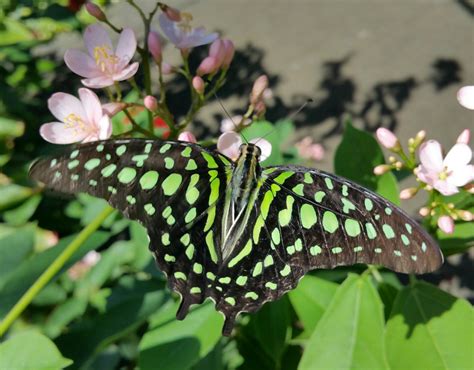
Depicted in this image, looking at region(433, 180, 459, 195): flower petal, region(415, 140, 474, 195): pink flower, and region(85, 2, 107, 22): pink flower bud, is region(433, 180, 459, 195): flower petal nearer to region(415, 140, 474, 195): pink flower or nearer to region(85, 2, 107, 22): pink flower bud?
region(415, 140, 474, 195): pink flower

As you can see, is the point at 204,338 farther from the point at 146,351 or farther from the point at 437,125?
the point at 437,125

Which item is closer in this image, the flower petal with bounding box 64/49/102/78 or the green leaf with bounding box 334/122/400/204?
the flower petal with bounding box 64/49/102/78

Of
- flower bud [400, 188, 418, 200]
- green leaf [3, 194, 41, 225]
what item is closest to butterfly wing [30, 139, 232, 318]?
flower bud [400, 188, 418, 200]

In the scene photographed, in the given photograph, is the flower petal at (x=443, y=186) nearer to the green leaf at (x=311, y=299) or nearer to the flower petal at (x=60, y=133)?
the green leaf at (x=311, y=299)

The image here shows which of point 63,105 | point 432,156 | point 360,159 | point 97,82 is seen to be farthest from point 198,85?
point 432,156

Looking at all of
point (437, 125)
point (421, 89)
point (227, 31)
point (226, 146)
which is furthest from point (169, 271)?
point (227, 31)

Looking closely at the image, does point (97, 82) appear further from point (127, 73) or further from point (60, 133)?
point (60, 133)

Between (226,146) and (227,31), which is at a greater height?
(226,146)
